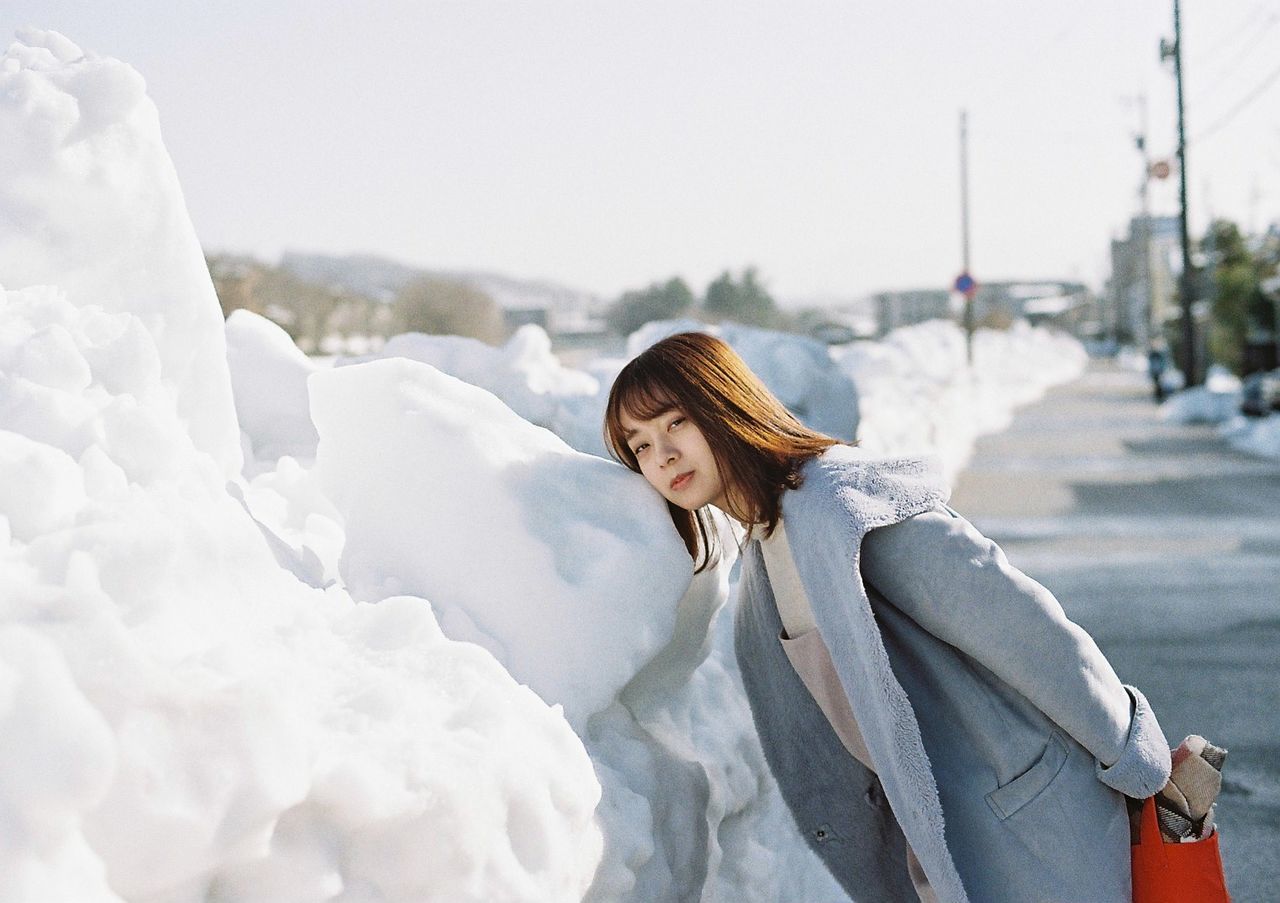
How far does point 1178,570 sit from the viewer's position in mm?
A: 7902

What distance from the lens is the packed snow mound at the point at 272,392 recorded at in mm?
4391

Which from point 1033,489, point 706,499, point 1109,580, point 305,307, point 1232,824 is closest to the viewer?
point 706,499

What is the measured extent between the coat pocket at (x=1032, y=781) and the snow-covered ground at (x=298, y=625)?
0.67 meters

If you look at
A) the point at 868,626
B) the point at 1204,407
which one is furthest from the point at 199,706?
the point at 1204,407

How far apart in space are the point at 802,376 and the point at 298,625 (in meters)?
9.18

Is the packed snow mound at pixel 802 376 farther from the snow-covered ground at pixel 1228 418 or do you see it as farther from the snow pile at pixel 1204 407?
the snow pile at pixel 1204 407

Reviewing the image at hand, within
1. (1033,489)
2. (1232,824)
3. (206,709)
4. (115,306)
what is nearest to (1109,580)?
(1232,824)

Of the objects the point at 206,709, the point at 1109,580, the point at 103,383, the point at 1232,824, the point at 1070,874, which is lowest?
the point at 1109,580

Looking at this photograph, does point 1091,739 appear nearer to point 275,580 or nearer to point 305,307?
point 275,580

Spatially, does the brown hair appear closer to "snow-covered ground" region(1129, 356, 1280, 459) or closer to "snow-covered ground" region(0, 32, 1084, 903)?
"snow-covered ground" region(0, 32, 1084, 903)

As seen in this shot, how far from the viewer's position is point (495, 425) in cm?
285

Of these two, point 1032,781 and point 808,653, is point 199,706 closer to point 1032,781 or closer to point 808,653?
point 808,653

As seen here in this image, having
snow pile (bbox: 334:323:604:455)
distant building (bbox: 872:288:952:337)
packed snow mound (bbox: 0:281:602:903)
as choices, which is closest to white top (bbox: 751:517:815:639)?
packed snow mound (bbox: 0:281:602:903)

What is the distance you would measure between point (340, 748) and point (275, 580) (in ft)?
1.42
